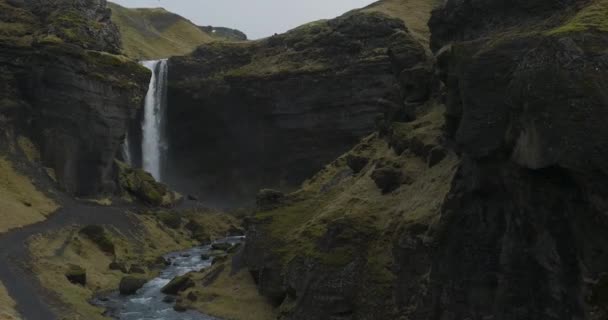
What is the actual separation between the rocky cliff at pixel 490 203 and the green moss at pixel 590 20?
0.10 metres

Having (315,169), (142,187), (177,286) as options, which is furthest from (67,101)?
(315,169)

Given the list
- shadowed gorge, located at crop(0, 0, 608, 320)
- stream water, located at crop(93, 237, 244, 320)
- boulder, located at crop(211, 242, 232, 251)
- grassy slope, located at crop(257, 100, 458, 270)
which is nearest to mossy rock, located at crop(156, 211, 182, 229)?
shadowed gorge, located at crop(0, 0, 608, 320)

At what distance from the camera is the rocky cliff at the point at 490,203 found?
79.1 feet

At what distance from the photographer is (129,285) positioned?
55562mm

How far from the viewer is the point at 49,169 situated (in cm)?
8581

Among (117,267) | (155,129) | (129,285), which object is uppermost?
(155,129)

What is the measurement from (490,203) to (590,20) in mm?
9503

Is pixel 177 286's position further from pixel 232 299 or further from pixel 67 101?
pixel 67 101

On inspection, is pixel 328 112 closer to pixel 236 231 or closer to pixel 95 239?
pixel 236 231

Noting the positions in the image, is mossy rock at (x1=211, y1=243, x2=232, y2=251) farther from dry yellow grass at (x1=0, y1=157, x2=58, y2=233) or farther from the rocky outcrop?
the rocky outcrop

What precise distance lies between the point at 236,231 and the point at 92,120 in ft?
90.2

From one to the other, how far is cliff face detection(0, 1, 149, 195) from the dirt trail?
725 cm

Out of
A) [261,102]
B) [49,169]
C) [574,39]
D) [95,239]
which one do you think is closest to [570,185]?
[574,39]

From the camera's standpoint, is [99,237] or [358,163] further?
[99,237]
